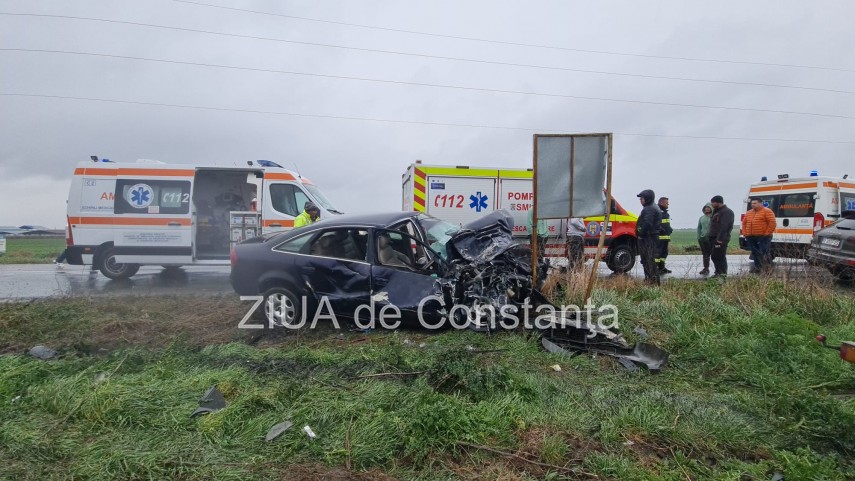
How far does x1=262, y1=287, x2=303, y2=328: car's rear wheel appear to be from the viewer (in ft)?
18.0

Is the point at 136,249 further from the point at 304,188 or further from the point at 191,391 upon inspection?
the point at 191,391

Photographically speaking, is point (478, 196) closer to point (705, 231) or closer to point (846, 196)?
point (705, 231)

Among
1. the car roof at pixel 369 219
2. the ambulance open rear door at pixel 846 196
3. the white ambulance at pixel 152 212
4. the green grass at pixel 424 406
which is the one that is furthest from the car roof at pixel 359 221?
the ambulance open rear door at pixel 846 196

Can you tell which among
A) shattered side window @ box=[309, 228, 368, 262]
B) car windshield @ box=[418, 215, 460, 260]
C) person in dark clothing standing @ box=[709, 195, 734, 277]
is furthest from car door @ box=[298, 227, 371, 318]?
person in dark clothing standing @ box=[709, 195, 734, 277]

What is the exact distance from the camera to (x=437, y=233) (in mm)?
6082

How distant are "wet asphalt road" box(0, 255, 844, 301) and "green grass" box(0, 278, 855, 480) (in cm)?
254

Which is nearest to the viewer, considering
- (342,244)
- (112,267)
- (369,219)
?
(342,244)

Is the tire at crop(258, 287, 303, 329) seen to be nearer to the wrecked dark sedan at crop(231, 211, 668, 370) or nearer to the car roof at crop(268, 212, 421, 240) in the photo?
the wrecked dark sedan at crop(231, 211, 668, 370)

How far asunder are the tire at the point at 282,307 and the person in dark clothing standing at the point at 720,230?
7.45 m

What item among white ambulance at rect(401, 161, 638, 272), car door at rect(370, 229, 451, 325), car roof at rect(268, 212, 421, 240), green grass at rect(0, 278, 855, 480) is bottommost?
green grass at rect(0, 278, 855, 480)

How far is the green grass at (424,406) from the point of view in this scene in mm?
2643

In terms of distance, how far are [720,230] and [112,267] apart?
12.2m

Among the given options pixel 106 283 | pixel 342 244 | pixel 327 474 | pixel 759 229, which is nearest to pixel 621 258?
pixel 759 229

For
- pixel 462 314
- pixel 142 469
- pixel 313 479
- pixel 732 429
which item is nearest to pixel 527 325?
pixel 462 314
